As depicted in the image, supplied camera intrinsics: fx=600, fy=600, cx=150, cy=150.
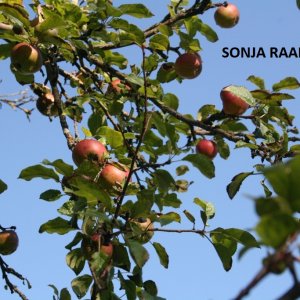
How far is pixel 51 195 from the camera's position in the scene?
2.14 metres

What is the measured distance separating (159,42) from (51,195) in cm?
93

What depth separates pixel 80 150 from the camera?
219 centimetres

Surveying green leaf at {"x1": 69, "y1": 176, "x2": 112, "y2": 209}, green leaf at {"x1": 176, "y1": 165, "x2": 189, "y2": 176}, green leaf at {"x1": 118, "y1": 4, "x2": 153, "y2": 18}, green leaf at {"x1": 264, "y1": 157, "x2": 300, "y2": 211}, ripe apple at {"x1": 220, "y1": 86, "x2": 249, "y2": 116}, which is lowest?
green leaf at {"x1": 264, "y1": 157, "x2": 300, "y2": 211}

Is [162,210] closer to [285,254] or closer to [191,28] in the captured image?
[191,28]

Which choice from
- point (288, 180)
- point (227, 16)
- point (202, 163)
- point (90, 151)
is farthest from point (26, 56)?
point (288, 180)

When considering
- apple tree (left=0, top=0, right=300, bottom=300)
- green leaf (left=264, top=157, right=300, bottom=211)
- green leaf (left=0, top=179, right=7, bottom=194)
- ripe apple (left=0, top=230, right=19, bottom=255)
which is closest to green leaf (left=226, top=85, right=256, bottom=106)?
apple tree (left=0, top=0, right=300, bottom=300)

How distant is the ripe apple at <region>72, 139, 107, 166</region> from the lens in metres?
2.15

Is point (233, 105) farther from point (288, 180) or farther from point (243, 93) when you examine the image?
point (288, 180)

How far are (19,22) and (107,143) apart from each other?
Answer: 55 cm

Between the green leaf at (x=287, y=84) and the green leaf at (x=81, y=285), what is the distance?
1.00 m

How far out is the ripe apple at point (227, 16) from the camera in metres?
3.11

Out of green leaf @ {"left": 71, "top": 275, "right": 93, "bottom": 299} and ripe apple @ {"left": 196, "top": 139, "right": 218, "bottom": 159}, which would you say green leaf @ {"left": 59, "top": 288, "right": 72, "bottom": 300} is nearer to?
green leaf @ {"left": 71, "top": 275, "right": 93, "bottom": 299}

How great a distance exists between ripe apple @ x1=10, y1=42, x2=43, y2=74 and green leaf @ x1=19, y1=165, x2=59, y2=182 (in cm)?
47

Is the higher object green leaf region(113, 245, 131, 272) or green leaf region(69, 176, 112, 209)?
green leaf region(69, 176, 112, 209)
